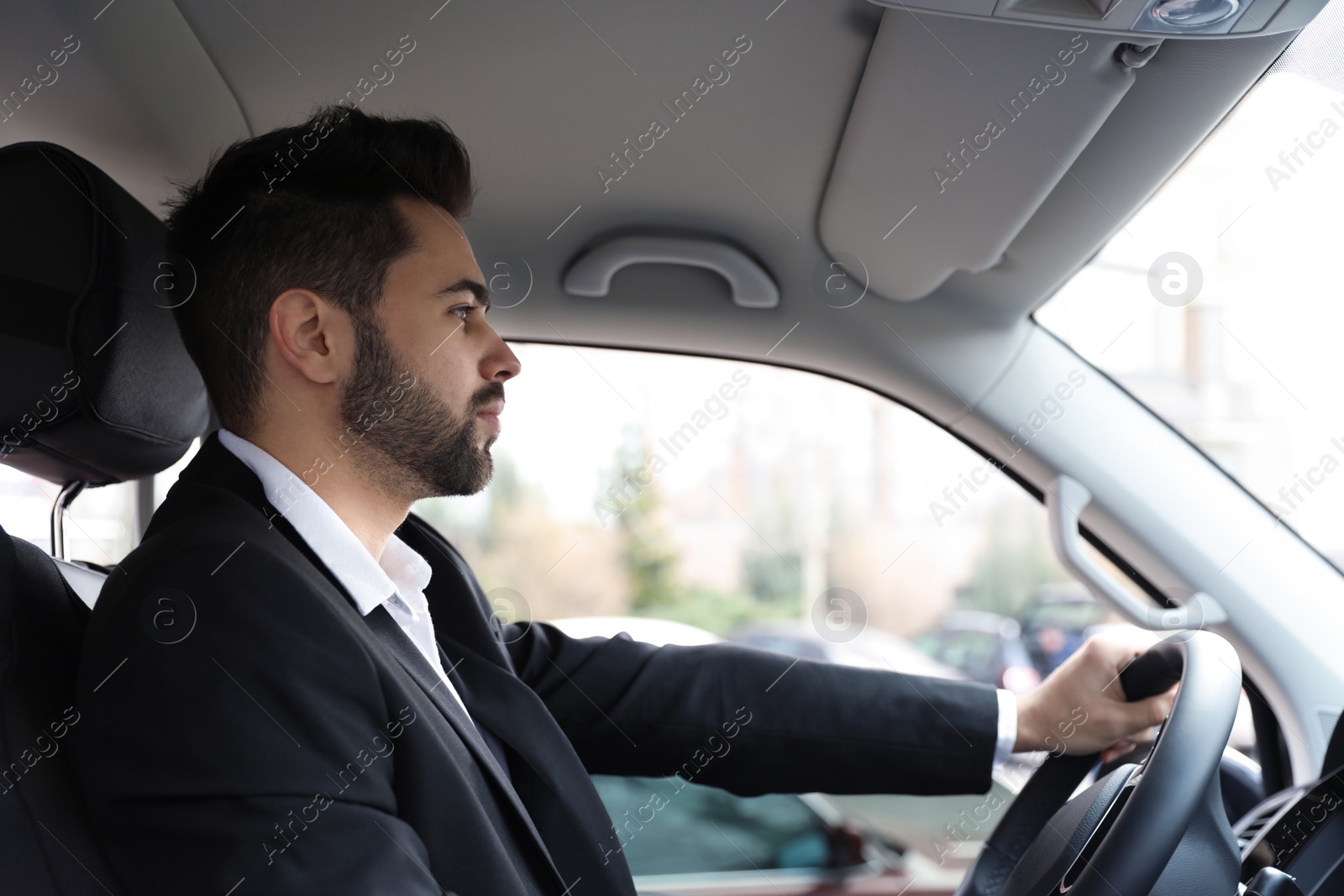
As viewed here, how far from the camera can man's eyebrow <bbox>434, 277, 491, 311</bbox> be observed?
4.57 feet

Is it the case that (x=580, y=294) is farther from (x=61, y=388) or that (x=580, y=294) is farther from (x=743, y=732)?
(x=61, y=388)

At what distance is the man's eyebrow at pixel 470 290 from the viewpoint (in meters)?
1.39

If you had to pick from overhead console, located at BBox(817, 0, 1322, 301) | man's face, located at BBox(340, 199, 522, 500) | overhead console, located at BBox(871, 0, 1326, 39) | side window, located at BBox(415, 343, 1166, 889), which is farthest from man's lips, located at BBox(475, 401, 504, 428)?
side window, located at BBox(415, 343, 1166, 889)

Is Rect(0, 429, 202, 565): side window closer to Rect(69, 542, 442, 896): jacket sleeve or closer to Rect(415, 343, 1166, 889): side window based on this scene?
Rect(69, 542, 442, 896): jacket sleeve

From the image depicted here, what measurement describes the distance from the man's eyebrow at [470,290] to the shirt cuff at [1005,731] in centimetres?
92

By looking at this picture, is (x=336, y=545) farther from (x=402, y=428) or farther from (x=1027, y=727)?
(x=1027, y=727)

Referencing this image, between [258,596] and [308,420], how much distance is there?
1.16 feet

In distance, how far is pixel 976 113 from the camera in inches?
49.4

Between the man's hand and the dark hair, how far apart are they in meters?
1.02

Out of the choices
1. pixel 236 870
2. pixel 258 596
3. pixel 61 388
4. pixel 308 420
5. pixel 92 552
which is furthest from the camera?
pixel 92 552

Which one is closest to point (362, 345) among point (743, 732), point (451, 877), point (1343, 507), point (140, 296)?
point (140, 296)

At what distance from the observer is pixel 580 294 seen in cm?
184

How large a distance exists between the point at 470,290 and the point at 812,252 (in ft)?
1.93

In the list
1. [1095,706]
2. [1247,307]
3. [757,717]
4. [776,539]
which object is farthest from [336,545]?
[776,539]
